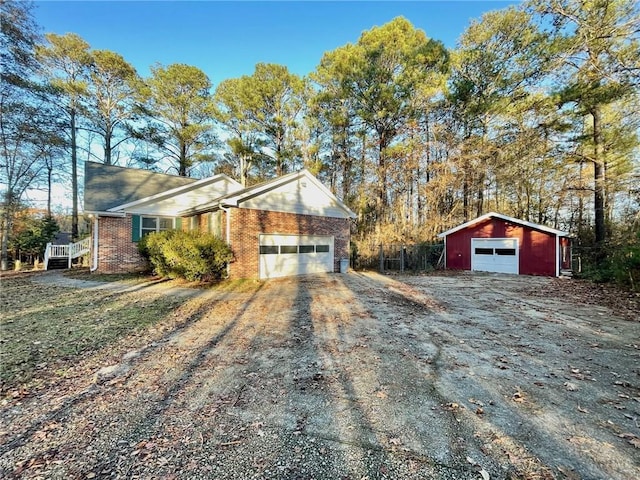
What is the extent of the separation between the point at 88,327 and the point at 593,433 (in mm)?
7040

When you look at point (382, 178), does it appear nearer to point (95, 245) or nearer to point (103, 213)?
point (103, 213)

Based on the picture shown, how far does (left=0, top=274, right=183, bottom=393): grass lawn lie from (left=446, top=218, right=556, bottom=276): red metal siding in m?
15.3

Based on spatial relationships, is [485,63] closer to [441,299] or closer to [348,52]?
[348,52]

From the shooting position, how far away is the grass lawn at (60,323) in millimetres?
3783

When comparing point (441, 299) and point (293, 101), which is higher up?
point (293, 101)

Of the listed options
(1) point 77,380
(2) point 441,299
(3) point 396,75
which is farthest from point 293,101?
(1) point 77,380

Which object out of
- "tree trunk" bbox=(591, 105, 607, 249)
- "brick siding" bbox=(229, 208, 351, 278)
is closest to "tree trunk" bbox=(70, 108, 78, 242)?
"brick siding" bbox=(229, 208, 351, 278)

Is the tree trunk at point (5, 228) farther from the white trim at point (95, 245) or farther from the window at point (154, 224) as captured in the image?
the window at point (154, 224)

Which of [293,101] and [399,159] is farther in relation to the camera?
[293,101]

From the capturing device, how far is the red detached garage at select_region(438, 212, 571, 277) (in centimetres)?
1453

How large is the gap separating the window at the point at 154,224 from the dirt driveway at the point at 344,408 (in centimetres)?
975

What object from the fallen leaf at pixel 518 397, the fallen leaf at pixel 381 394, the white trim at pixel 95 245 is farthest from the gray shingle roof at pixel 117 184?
the fallen leaf at pixel 518 397

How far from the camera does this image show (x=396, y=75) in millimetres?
17562

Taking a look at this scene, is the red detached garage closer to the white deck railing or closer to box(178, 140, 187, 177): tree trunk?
box(178, 140, 187, 177): tree trunk
